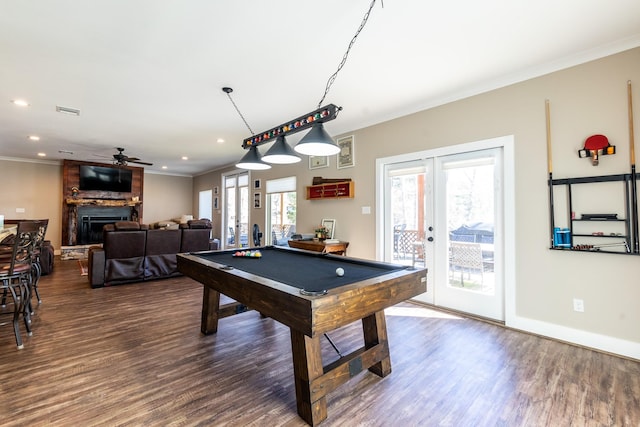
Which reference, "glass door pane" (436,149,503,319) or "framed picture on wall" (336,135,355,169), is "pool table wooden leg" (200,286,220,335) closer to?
"glass door pane" (436,149,503,319)

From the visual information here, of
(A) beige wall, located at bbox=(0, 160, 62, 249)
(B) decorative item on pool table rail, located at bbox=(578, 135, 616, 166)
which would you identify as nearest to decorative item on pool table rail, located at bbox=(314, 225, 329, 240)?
(B) decorative item on pool table rail, located at bbox=(578, 135, 616, 166)

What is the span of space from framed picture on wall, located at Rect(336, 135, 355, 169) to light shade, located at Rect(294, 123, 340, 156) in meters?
2.35

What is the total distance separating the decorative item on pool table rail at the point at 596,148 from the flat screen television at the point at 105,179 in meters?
9.91

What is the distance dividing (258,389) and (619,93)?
385 cm

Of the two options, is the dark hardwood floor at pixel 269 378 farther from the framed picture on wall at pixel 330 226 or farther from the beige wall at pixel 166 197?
the beige wall at pixel 166 197

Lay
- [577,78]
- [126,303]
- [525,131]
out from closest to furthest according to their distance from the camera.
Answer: [577,78]
[525,131]
[126,303]

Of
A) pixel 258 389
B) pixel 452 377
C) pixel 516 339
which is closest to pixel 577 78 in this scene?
pixel 516 339

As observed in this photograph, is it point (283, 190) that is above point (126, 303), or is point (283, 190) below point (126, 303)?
above

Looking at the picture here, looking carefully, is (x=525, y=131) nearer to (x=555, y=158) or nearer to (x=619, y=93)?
(x=555, y=158)

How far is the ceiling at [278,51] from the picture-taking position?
2119 millimetres

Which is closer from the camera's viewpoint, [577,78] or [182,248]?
[577,78]

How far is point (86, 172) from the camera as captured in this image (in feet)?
25.5

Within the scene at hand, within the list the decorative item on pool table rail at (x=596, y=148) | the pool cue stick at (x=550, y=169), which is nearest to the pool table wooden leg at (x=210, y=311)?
the pool cue stick at (x=550, y=169)

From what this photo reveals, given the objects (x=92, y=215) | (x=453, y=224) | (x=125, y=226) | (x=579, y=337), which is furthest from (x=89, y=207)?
(x=579, y=337)
